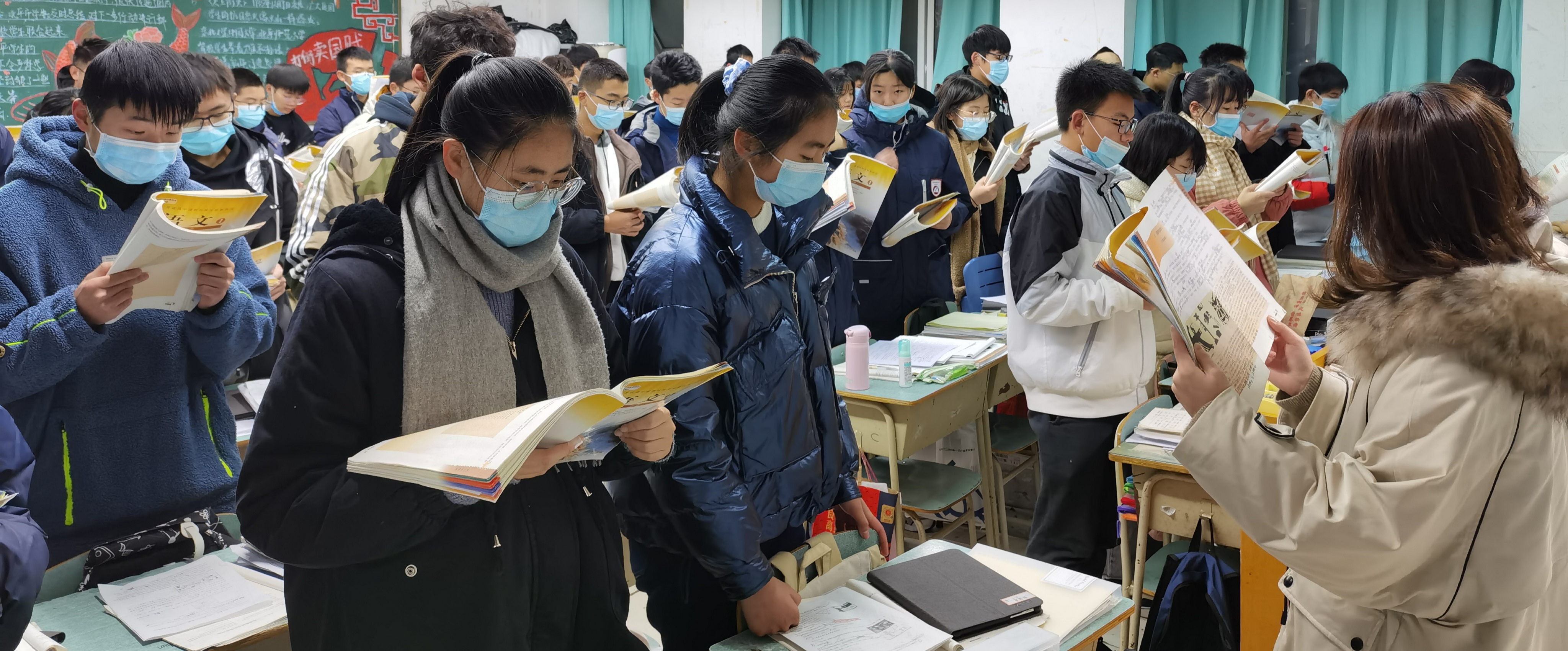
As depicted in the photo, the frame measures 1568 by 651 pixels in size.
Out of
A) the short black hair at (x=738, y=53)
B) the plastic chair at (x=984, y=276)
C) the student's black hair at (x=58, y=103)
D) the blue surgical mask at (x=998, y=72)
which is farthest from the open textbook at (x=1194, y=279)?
the short black hair at (x=738, y=53)

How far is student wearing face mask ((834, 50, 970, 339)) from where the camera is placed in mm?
4527

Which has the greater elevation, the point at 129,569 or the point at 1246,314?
the point at 1246,314

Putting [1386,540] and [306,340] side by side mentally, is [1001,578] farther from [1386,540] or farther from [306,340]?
[306,340]

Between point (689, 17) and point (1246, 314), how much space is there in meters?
8.43

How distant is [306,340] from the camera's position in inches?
47.0

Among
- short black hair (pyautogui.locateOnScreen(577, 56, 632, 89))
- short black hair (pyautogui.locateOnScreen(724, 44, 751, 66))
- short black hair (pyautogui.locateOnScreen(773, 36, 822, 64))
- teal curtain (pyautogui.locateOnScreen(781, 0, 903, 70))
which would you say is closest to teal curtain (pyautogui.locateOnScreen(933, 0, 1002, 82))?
teal curtain (pyautogui.locateOnScreen(781, 0, 903, 70))

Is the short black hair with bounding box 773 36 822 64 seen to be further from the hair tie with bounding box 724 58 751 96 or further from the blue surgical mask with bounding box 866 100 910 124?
the hair tie with bounding box 724 58 751 96

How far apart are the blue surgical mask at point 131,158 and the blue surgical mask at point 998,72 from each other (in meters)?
4.79

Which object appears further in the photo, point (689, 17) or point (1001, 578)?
point (689, 17)

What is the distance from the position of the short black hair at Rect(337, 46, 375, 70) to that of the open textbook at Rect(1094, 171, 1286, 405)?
7.35 meters

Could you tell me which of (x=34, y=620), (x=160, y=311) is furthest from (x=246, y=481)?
(x=160, y=311)

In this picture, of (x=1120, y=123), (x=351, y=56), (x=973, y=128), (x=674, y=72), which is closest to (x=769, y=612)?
(x=1120, y=123)

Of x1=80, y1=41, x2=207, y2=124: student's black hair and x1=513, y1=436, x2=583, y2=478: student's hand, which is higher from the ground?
x1=80, y1=41, x2=207, y2=124: student's black hair

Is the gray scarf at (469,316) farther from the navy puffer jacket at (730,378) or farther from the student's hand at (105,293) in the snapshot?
the student's hand at (105,293)
